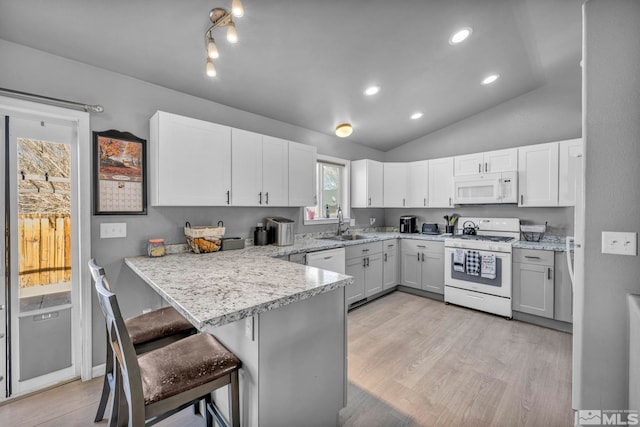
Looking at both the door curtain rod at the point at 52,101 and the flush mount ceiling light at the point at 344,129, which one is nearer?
the door curtain rod at the point at 52,101

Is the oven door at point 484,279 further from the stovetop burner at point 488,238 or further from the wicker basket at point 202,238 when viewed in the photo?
the wicker basket at point 202,238

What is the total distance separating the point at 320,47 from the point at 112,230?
7.49ft

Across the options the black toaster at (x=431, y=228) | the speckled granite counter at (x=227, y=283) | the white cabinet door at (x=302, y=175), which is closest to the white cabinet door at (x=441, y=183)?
the black toaster at (x=431, y=228)

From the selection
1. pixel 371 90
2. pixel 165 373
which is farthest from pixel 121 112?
pixel 371 90

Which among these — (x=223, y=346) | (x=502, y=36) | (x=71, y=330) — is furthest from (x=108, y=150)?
(x=502, y=36)

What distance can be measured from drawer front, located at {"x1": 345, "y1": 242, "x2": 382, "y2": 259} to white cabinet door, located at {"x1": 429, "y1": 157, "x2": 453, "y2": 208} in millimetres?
1215

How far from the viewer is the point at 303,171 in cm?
325

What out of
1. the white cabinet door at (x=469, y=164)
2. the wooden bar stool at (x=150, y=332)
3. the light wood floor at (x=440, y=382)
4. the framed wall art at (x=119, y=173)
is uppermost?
the white cabinet door at (x=469, y=164)

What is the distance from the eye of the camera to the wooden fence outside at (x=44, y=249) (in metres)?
1.94

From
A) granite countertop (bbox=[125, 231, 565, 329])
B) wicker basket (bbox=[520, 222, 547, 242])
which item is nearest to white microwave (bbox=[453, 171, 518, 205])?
wicker basket (bbox=[520, 222, 547, 242])

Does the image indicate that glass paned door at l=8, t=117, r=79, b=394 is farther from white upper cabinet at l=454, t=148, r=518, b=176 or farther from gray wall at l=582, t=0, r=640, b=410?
white upper cabinet at l=454, t=148, r=518, b=176

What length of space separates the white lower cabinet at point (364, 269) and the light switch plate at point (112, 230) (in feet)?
7.52

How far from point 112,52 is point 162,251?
155cm

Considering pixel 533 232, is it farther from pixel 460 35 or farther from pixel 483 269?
pixel 460 35
